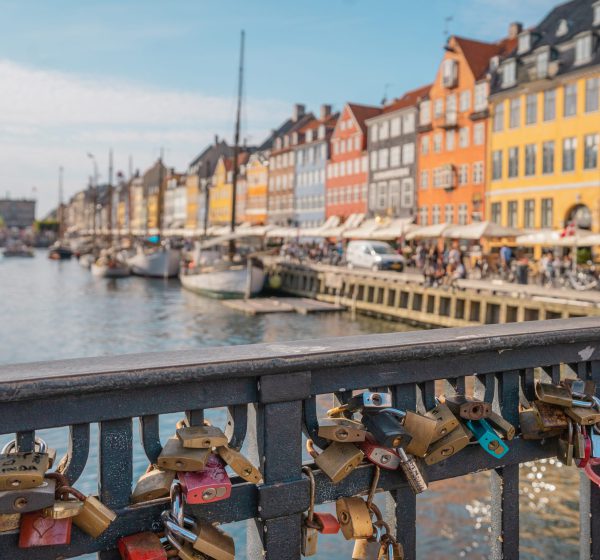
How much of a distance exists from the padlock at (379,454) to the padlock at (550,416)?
2.36 feet

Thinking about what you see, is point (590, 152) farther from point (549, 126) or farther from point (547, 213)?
point (547, 213)

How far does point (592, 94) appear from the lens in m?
40.1

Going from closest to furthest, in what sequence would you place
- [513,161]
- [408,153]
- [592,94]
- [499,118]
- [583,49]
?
[592,94] < [583,49] < [513,161] < [499,118] < [408,153]

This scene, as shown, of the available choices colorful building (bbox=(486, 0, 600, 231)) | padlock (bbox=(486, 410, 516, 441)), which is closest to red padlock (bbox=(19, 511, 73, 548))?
padlock (bbox=(486, 410, 516, 441))

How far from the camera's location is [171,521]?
7.14 feet

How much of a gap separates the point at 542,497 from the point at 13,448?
32.7 feet

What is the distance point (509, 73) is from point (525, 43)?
1.95 m

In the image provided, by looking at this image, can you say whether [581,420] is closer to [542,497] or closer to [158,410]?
[158,410]

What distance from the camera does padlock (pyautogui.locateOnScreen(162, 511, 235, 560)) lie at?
2.16 meters

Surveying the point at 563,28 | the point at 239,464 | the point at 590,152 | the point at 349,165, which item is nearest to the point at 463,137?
the point at 563,28

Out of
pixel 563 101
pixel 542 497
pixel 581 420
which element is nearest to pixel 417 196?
pixel 563 101

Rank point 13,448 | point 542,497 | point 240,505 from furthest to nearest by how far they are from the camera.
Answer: point 542,497, point 240,505, point 13,448

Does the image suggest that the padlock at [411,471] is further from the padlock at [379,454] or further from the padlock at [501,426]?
the padlock at [501,426]

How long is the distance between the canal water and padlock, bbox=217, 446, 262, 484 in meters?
5.60
